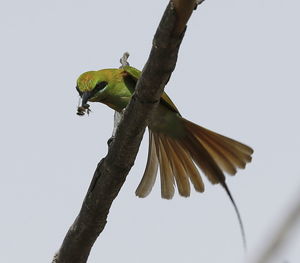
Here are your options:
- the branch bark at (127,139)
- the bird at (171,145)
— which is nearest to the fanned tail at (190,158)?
the bird at (171,145)

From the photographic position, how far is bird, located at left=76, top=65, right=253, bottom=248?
10.9 ft

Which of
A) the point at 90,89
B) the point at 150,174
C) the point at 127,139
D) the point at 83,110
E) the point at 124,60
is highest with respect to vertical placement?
the point at 124,60

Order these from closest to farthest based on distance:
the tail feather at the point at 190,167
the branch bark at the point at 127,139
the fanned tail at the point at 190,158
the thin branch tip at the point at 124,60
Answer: the branch bark at the point at 127,139
the fanned tail at the point at 190,158
the tail feather at the point at 190,167
the thin branch tip at the point at 124,60

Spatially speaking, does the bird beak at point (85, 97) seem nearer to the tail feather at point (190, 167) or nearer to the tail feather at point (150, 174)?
the tail feather at point (150, 174)

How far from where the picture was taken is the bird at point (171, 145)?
333 cm

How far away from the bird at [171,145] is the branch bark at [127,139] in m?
0.92

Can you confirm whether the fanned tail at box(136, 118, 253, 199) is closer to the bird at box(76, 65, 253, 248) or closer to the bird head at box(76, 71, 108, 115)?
the bird at box(76, 65, 253, 248)

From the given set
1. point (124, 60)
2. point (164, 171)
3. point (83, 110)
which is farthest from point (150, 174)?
point (124, 60)

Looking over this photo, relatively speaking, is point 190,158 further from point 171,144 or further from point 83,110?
point 83,110

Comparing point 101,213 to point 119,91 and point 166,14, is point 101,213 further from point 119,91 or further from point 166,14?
point 119,91

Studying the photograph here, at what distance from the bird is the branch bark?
0.92 metres

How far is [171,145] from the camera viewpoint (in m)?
3.58

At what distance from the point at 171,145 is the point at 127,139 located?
138 centimetres

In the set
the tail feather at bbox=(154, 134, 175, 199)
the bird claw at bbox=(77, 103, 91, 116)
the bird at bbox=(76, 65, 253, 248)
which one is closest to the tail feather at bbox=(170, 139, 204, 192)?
the bird at bbox=(76, 65, 253, 248)
